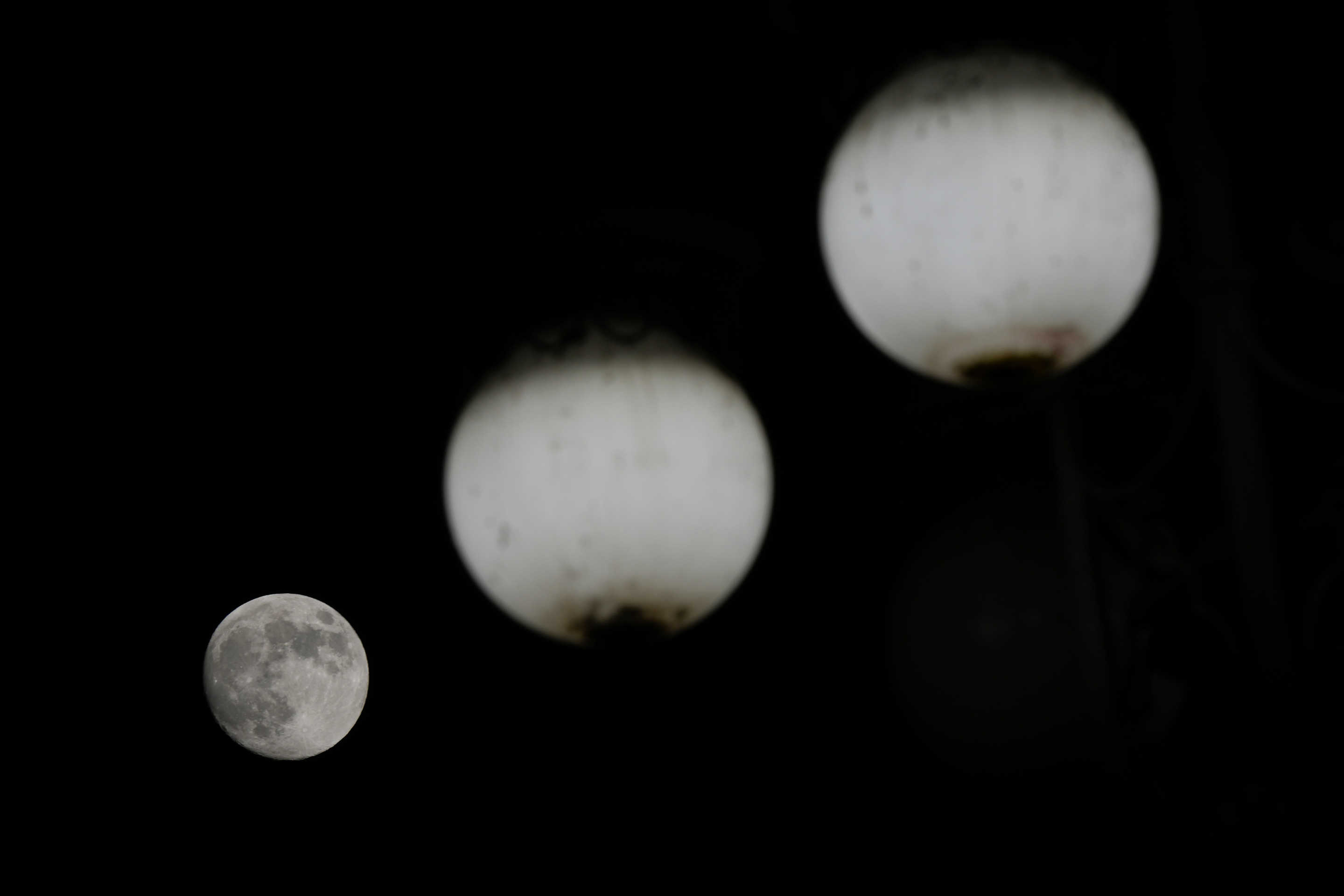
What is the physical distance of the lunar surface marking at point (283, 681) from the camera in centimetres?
422

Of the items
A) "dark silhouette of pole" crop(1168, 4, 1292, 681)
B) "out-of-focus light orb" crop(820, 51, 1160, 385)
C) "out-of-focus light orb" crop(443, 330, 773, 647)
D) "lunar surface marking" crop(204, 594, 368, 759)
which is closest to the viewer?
"out-of-focus light orb" crop(820, 51, 1160, 385)

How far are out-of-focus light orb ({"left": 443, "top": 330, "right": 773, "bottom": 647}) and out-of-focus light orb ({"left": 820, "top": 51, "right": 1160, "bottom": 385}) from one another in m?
0.24

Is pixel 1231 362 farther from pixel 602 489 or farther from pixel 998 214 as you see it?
pixel 602 489

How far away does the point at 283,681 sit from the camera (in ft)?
14.0

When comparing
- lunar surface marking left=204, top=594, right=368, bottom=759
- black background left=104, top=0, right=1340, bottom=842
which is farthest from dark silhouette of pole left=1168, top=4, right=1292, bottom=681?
lunar surface marking left=204, top=594, right=368, bottom=759

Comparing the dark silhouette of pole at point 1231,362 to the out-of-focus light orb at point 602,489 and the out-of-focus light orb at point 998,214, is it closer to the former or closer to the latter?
the out-of-focus light orb at point 998,214

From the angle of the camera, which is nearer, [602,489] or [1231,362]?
Result: [602,489]

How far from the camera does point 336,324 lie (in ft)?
16.3

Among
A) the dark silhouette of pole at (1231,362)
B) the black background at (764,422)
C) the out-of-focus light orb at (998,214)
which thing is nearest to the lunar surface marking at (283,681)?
the black background at (764,422)

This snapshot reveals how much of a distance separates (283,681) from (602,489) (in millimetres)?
3085

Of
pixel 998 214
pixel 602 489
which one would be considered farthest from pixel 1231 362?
pixel 602 489

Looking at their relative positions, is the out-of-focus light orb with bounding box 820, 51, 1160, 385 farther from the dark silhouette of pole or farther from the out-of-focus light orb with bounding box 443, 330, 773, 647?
the dark silhouette of pole

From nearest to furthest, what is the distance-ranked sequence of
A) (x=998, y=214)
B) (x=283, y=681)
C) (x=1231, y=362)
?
(x=998, y=214), (x=1231, y=362), (x=283, y=681)

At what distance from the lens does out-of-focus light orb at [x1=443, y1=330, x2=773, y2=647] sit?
57.7 inches
